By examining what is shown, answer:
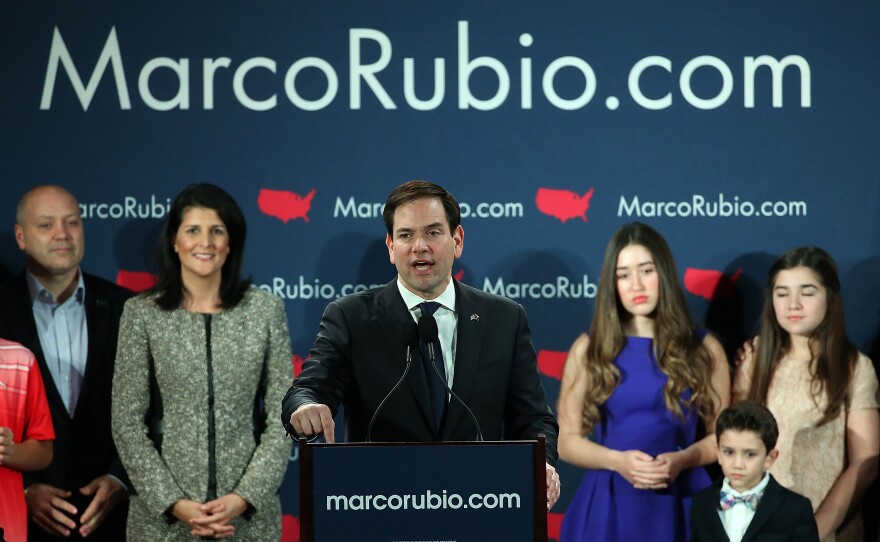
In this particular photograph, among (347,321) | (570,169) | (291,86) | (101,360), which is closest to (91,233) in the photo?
(101,360)

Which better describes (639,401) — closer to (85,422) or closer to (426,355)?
(426,355)

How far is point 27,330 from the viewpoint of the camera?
4.66m

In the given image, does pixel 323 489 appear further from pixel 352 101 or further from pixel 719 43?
pixel 719 43

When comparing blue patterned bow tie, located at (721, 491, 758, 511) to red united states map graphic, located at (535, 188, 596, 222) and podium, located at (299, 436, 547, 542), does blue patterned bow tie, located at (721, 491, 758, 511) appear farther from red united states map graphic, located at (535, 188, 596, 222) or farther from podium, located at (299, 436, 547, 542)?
podium, located at (299, 436, 547, 542)

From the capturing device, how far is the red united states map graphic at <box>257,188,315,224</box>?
16.8 feet

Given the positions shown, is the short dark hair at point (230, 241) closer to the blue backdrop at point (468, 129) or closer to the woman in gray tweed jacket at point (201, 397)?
the woman in gray tweed jacket at point (201, 397)

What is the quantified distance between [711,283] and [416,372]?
257 cm

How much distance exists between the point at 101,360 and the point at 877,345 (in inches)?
131

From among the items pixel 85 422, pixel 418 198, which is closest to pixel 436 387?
pixel 418 198

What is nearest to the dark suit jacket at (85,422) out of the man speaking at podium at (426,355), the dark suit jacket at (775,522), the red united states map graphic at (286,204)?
the red united states map graphic at (286,204)

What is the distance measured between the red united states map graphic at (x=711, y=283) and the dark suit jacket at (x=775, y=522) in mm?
1024

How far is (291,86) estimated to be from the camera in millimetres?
5145

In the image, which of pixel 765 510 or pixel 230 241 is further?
pixel 230 241

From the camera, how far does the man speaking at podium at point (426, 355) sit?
2.89 metres
